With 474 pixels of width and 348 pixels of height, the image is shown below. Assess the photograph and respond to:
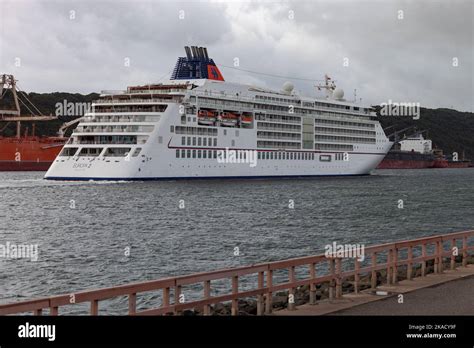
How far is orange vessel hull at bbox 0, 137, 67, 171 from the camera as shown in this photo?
120750 mm

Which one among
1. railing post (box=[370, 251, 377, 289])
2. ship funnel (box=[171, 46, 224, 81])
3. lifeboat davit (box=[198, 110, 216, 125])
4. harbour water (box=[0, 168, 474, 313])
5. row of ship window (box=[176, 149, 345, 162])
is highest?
ship funnel (box=[171, 46, 224, 81])

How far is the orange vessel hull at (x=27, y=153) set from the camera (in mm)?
120750

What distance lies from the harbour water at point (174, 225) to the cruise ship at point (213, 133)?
3.95m

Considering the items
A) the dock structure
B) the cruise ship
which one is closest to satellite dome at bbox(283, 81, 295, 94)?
the cruise ship

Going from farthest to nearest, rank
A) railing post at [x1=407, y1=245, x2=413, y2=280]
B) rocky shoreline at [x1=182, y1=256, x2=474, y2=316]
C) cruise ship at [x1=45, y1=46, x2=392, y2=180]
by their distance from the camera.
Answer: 1. cruise ship at [x1=45, y1=46, x2=392, y2=180]
2. railing post at [x1=407, y1=245, x2=413, y2=280]
3. rocky shoreline at [x1=182, y1=256, x2=474, y2=316]

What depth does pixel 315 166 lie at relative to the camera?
110438mm

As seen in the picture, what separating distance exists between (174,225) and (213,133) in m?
50.3

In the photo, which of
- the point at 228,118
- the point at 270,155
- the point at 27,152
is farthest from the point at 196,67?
the point at 27,152

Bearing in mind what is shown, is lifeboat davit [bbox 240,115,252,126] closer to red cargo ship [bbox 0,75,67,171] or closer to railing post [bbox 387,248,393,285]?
red cargo ship [bbox 0,75,67,171]

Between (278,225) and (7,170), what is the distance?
87.9m

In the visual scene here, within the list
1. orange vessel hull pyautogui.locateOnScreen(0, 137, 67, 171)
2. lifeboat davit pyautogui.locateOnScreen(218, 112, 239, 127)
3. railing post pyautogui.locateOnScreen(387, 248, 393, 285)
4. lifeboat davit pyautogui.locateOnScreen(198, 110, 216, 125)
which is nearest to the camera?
railing post pyautogui.locateOnScreen(387, 248, 393, 285)

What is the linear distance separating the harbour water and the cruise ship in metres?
3.95

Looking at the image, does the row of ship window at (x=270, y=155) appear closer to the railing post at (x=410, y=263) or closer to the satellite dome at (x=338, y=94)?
the satellite dome at (x=338, y=94)

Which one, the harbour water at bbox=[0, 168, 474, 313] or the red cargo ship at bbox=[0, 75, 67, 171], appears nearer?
the harbour water at bbox=[0, 168, 474, 313]
